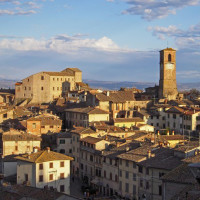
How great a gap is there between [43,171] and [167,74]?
56.7 meters

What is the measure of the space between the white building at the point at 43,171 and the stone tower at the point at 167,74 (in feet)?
170

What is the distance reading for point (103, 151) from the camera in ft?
A: 164

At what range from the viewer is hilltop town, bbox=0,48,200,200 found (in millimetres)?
36300

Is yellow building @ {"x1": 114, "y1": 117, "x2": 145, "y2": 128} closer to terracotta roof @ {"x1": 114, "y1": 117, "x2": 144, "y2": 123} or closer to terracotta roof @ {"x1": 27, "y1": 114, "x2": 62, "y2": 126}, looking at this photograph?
terracotta roof @ {"x1": 114, "y1": 117, "x2": 144, "y2": 123}

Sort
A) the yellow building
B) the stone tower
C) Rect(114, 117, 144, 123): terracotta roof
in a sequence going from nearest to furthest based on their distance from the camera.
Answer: the yellow building → Rect(114, 117, 144, 123): terracotta roof → the stone tower

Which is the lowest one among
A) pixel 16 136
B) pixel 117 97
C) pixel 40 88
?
pixel 16 136

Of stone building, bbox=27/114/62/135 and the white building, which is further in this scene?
stone building, bbox=27/114/62/135

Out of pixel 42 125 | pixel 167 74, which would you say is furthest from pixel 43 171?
pixel 167 74

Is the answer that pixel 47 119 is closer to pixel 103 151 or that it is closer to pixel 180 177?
pixel 103 151

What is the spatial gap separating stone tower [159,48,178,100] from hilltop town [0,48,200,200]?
46 cm

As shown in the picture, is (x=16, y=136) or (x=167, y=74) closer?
(x=16, y=136)

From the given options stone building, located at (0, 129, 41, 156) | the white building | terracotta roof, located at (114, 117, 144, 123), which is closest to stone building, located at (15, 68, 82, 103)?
terracotta roof, located at (114, 117, 144, 123)

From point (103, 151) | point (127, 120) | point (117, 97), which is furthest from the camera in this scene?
point (117, 97)

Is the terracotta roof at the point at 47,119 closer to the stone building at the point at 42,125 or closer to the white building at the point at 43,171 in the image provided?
the stone building at the point at 42,125
